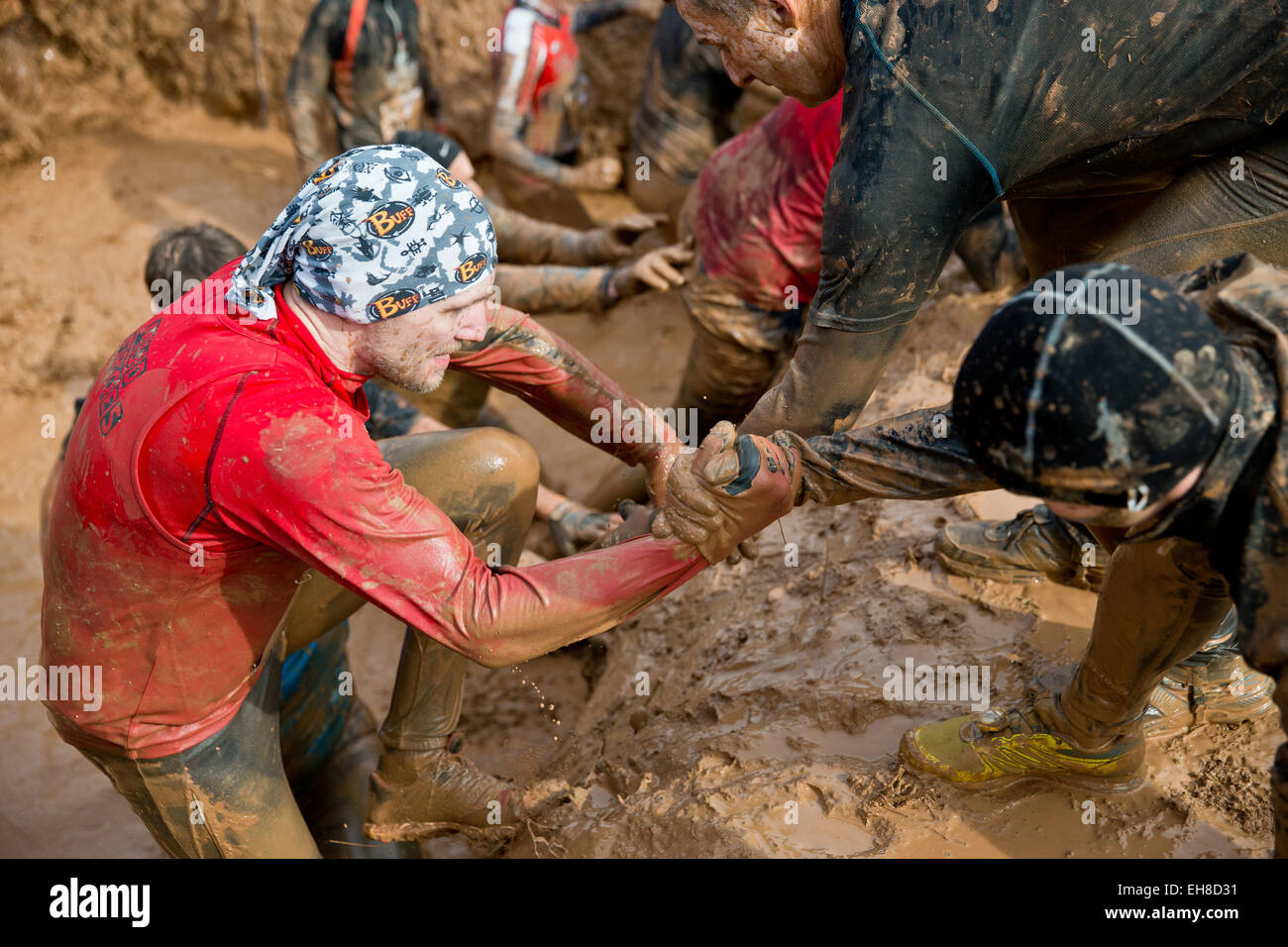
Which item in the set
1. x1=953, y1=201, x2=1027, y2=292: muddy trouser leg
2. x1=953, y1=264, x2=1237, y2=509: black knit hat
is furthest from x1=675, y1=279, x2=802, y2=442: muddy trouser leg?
x1=953, y1=264, x2=1237, y2=509: black knit hat

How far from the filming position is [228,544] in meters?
1.91

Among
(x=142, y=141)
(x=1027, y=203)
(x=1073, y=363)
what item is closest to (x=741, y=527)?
(x=1073, y=363)

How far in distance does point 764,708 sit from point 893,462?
1017mm

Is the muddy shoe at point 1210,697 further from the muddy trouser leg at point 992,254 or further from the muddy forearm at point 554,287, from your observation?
the muddy forearm at point 554,287

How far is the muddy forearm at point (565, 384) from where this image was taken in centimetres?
251

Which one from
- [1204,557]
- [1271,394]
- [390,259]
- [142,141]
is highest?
[1271,394]

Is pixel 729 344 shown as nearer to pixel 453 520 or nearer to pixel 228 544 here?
pixel 453 520

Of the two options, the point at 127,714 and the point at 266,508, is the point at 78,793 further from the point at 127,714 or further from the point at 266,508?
the point at 266,508

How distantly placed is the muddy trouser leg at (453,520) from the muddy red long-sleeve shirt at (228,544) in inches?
14.2

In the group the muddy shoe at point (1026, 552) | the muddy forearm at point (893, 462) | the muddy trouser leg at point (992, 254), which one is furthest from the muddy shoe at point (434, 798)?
the muddy trouser leg at point (992, 254)

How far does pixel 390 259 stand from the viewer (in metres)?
1.83

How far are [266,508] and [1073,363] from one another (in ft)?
4.19

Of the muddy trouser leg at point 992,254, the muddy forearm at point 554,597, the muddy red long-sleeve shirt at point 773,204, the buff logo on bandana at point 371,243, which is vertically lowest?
the muddy trouser leg at point 992,254

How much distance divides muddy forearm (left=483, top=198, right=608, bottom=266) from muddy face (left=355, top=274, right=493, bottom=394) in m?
2.45
